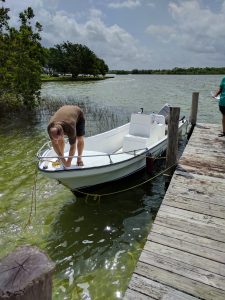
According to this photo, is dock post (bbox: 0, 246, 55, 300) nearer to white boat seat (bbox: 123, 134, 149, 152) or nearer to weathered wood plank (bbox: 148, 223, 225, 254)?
weathered wood plank (bbox: 148, 223, 225, 254)

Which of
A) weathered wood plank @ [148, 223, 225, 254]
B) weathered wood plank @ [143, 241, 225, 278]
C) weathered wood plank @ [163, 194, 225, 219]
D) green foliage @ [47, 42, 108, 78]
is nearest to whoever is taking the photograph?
weathered wood plank @ [143, 241, 225, 278]

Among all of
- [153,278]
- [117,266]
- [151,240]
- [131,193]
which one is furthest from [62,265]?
[131,193]

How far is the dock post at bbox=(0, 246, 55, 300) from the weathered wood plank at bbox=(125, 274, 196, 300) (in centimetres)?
172

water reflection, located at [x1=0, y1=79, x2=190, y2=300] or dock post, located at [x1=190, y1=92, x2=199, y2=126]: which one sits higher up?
dock post, located at [x1=190, y1=92, x2=199, y2=126]

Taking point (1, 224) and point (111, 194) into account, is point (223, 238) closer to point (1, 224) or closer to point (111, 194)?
point (111, 194)

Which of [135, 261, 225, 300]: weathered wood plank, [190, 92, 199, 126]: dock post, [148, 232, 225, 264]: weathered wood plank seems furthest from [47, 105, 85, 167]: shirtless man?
[190, 92, 199, 126]: dock post

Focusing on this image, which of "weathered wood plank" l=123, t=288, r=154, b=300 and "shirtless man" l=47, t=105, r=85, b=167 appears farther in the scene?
"shirtless man" l=47, t=105, r=85, b=167

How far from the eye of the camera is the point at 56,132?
602 centimetres

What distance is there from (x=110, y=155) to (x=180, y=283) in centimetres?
455

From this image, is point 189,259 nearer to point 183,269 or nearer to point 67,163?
point 183,269

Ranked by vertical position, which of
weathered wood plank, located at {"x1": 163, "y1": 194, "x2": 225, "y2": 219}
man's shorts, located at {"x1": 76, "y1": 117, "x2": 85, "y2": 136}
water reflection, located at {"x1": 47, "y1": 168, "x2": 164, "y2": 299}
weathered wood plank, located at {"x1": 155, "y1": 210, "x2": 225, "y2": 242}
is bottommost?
water reflection, located at {"x1": 47, "y1": 168, "x2": 164, "y2": 299}

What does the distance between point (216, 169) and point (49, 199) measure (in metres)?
4.38

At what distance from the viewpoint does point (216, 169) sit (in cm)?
684

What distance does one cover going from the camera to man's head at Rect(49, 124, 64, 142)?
602 cm
